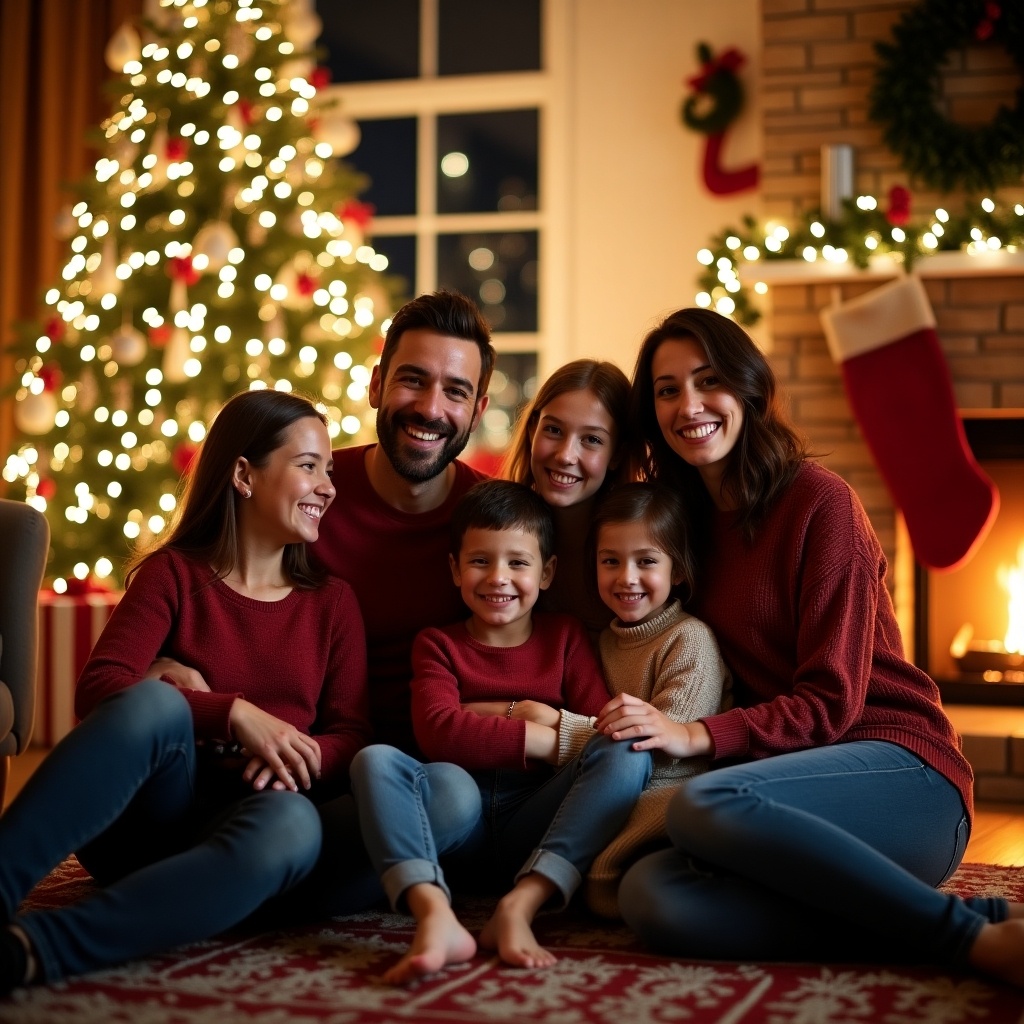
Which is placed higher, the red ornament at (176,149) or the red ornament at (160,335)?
the red ornament at (176,149)

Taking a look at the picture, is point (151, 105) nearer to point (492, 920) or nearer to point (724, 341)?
point (724, 341)

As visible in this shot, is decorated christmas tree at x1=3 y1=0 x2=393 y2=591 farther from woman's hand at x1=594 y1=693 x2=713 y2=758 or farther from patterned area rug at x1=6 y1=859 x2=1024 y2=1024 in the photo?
patterned area rug at x1=6 y1=859 x2=1024 y2=1024

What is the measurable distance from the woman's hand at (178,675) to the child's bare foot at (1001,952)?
1.08m

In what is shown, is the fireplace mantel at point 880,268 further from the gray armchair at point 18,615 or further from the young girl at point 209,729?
the gray armchair at point 18,615

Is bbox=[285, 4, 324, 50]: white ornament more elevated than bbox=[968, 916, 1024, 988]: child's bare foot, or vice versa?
bbox=[285, 4, 324, 50]: white ornament

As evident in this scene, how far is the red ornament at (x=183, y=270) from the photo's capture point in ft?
13.0

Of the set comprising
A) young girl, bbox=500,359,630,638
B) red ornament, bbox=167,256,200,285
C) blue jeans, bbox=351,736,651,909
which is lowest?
blue jeans, bbox=351,736,651,909

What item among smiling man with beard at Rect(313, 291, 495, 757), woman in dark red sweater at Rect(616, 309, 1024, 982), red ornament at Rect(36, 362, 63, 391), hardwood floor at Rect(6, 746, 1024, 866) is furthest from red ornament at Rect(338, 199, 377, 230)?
woman in dark red sweater at Rect(616, 309, 1024, 982)

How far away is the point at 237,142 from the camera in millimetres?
4098

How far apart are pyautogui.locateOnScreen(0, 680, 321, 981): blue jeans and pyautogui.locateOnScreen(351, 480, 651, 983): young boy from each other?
14cm

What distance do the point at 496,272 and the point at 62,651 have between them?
207 centimetres

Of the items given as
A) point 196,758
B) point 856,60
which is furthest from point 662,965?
point 856,60

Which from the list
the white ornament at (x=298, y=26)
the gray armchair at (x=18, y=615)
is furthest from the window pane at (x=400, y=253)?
the gray armchair at (x=18, y=615)

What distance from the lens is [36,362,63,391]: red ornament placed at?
4.07 meters
